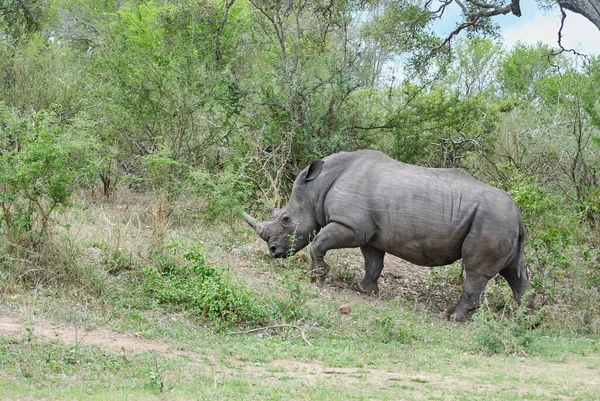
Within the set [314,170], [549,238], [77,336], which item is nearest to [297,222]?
[314,170]

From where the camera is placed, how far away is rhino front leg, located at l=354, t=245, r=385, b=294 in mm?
12008

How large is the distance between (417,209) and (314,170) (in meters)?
1.73

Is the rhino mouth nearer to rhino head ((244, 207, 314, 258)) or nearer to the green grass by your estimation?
rhino head ((244, 207, 314, 258))

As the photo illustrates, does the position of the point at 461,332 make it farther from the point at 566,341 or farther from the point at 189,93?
the point at 189,93

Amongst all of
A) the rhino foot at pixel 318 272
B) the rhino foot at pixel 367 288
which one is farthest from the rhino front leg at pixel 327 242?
the rhino foot at pixel 367 288

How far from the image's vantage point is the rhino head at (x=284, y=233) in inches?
479

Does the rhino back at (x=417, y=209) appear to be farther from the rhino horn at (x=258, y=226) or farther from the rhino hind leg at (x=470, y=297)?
the rhino horn at (x=258, y=226)

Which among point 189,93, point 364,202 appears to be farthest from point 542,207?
point 189,93

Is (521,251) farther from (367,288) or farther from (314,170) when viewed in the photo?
(314,170)

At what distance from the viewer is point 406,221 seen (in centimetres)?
1136

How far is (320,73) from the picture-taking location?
53.2 feet

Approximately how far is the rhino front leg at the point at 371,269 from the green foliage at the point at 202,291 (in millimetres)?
2609

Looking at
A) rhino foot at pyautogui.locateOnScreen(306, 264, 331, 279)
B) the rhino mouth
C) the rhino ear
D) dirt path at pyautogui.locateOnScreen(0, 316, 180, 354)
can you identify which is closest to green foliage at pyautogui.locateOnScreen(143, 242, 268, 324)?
dirt path at pyautogui.locateOnScreen(0, 316, 180, 354)

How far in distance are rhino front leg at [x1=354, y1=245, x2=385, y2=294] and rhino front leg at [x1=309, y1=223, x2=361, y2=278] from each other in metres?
0.54
